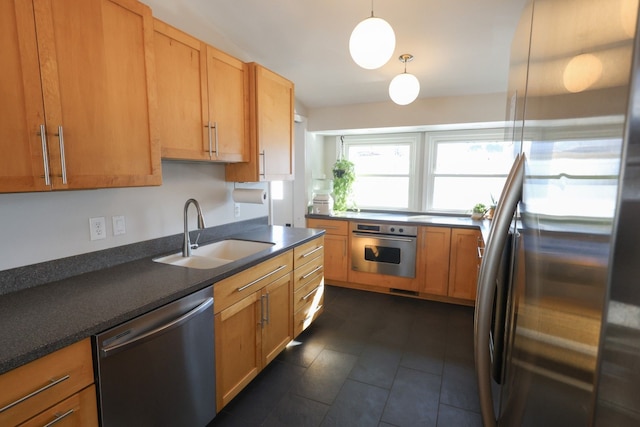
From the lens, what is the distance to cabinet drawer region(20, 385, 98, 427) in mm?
1003

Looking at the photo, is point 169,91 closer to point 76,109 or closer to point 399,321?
point 76,109

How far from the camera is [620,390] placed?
10.3 inches

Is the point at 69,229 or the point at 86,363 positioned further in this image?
the point at 69,229

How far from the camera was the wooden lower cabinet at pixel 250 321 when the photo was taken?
1756 mm

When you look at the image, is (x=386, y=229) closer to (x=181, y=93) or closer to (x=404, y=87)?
(x=404, y=87)

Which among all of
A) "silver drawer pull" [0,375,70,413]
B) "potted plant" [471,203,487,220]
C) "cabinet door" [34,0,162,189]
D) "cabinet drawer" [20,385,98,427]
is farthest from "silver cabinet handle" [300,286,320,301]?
"potted plant" [471,203,487,220]

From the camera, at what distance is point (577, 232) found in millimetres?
333

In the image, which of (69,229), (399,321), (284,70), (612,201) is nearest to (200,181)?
(69,229)

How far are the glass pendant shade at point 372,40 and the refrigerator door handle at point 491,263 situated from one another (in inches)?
55.1

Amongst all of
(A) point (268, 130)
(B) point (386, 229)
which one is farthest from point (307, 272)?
(B) point (386, 229)

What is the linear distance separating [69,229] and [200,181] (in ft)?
3.11

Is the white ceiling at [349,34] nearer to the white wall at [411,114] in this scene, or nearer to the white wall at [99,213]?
the white wall at [411,114]

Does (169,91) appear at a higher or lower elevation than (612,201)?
higher

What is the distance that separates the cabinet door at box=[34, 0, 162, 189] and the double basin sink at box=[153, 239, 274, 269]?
2.02 feet
